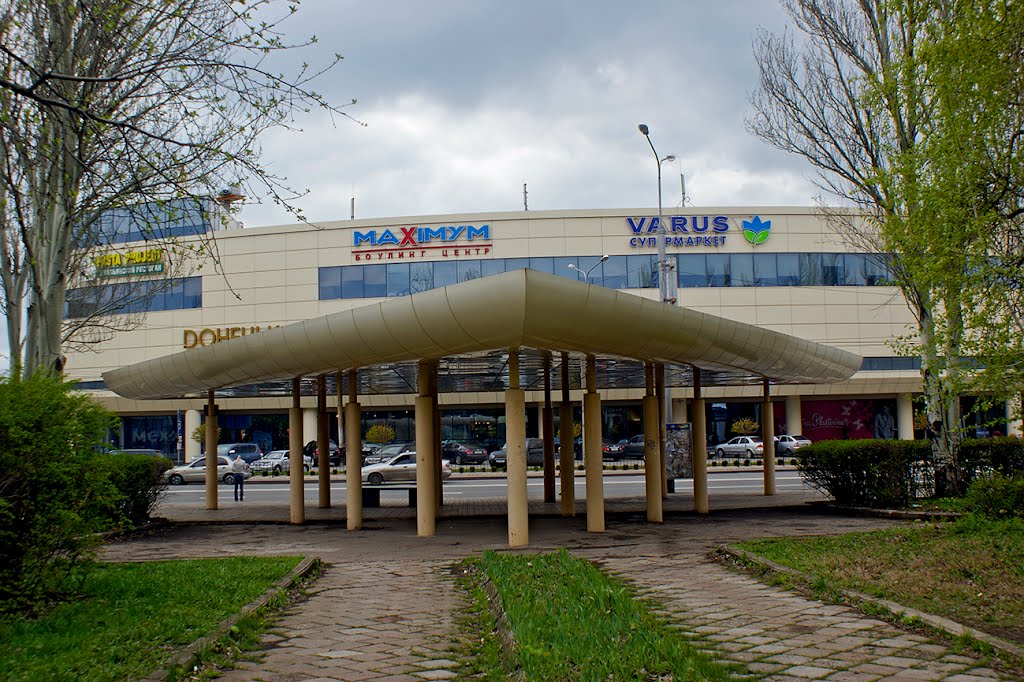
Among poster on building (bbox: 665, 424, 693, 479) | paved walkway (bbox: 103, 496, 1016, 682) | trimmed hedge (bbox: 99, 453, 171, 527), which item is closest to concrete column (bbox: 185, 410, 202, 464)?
trimmed hedge (bbox: 99, 453, 171, 527)

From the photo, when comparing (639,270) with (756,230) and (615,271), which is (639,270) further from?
(756,230)

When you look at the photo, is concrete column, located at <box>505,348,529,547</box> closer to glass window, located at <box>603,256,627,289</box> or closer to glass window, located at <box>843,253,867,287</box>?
glass window, located at <box>603,256,627,289</box>

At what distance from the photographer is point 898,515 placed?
56.3ft

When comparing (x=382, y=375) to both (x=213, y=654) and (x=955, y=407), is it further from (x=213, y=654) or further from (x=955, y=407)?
(x=213, y=654)

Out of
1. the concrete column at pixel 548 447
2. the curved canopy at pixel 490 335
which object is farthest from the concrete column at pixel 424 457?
the concrete column at pixel 548 447

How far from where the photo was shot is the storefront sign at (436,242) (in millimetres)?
47031

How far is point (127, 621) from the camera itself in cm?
791

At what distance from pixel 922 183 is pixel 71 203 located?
1359 centimetres

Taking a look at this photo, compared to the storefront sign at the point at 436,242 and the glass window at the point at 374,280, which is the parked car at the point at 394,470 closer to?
the glass window at the point at 374,280

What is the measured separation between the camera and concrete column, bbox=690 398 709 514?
1986cm

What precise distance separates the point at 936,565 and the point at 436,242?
39.1 meters

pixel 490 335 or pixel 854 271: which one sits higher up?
pixel 854 271

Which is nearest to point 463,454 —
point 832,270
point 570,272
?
point 570,272

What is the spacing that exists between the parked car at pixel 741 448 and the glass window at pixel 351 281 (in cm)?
2158
